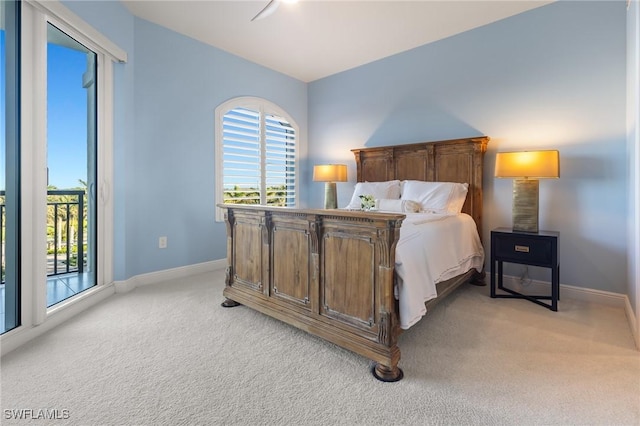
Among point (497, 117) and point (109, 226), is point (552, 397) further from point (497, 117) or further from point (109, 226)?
point (109, 226)

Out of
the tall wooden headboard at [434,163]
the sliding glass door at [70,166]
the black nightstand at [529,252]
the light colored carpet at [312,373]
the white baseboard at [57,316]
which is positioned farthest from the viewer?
the tall wooden headboard at [434,163]

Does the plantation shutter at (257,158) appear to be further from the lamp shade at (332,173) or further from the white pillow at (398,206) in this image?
the white pillow at (398,206)

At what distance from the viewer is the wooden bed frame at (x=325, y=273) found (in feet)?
5.53

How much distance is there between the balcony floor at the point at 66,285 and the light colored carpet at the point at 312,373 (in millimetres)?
263

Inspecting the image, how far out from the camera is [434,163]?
12.0ft

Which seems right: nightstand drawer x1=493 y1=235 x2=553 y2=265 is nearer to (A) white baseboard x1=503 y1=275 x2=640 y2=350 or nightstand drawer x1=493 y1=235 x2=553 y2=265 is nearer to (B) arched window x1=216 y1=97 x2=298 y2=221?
Answer: (A) white baseboard x1=503 y1=275 x2=640 y2=350

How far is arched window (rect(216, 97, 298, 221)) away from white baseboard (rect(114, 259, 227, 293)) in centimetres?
64

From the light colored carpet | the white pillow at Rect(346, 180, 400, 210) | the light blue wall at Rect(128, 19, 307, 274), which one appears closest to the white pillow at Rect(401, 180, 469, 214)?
the white pillow at Rect(346, 180, 400, 210)

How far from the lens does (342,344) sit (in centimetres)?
185

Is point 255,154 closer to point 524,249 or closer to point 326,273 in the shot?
point 326,273

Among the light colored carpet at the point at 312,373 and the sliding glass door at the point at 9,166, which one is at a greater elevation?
the sliding glass door at the point at 9,166

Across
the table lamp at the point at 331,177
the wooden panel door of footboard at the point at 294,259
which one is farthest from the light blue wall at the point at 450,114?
the wooden panel door of footboard at the point at 294,259

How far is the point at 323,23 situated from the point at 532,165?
2.55 meters

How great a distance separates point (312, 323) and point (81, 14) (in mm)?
3057
